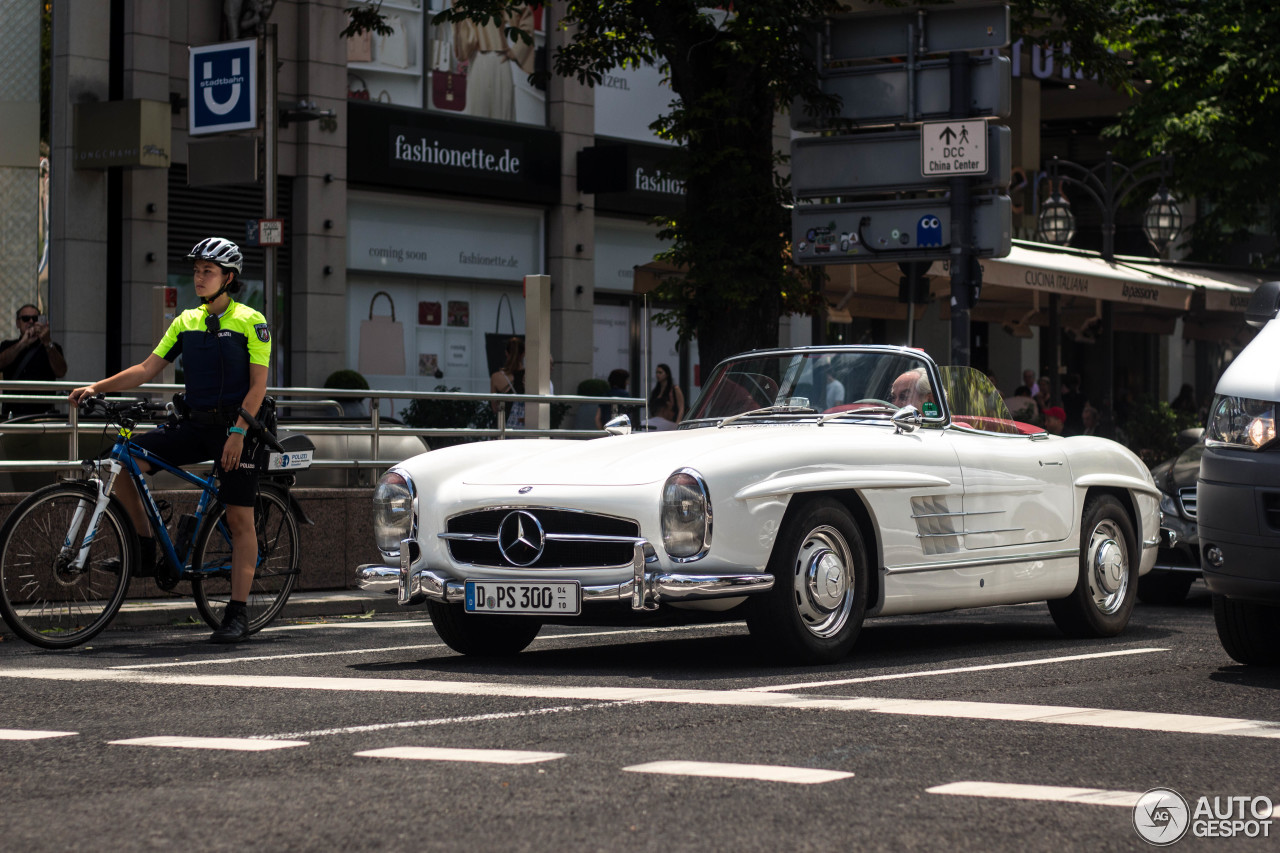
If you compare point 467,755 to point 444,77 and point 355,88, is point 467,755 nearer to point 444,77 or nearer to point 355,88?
point 355,88

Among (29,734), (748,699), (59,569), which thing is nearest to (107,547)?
(59,569)

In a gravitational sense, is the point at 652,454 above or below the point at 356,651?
above

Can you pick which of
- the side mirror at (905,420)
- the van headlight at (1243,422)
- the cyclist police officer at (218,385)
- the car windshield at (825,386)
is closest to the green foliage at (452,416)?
the cyclist police officer at (218,385)

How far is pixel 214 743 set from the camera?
5.92 m

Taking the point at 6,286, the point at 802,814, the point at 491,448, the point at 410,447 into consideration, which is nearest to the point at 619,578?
the point at 491,448

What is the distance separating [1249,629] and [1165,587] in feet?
14.4

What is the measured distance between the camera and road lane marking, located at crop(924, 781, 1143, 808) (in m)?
4.93

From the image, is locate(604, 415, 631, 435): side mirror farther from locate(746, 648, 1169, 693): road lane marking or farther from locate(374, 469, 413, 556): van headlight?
locate(746, 648, 1169, 693): road lane marking

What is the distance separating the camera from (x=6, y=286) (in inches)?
850

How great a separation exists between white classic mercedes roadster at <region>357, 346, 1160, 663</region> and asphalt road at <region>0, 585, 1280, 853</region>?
11.4 inches

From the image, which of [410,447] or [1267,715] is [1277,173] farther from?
[1267,715]

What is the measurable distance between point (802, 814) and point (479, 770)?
1051mm

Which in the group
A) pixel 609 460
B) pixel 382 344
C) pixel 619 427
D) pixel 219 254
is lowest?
pixel 609 460

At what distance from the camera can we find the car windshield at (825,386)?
9.05 meters
